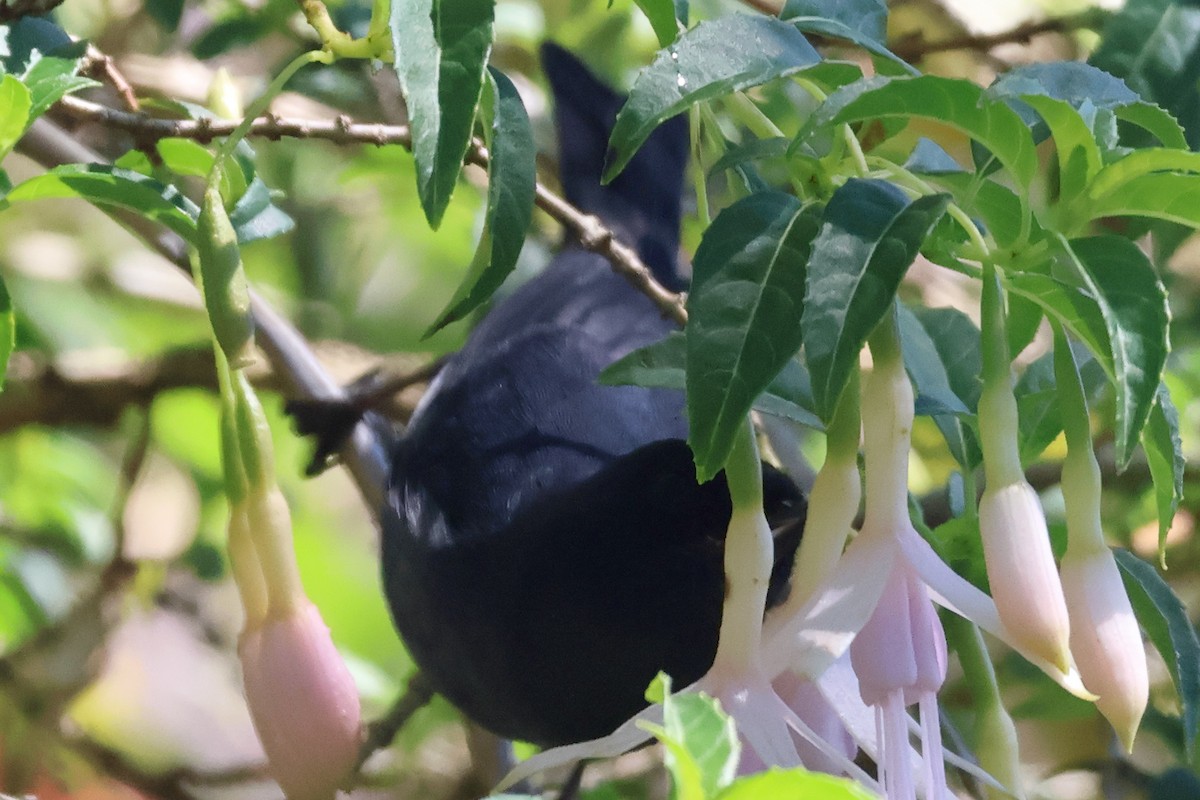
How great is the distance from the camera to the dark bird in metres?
0.47

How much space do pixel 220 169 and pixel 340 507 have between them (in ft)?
3.84

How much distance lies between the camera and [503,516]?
20.1 inches

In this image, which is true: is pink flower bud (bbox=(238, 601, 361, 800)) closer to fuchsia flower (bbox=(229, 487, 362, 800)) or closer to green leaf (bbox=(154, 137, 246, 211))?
fuchsia flower (bbox=(229, 487, 362, 800))

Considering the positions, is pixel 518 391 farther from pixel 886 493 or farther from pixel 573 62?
pixel 573 62

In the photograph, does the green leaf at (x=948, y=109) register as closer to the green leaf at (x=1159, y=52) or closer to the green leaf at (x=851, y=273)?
the green leaf at (x=851, y=273)

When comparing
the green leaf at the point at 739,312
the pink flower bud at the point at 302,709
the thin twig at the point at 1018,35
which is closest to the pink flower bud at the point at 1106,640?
the green leaf at the point at 739,312

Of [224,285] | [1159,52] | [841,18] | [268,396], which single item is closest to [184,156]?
[224,285]

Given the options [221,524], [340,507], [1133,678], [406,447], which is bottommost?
[340,507]

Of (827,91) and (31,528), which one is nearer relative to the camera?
(827,91)

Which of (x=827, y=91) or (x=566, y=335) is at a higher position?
(x=827, y=91)

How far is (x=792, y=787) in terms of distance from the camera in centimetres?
25

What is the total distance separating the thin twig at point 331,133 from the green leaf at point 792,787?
24cm

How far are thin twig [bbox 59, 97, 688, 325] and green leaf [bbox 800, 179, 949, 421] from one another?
0.16 m

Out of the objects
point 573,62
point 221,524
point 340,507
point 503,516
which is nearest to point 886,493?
point 503,516
